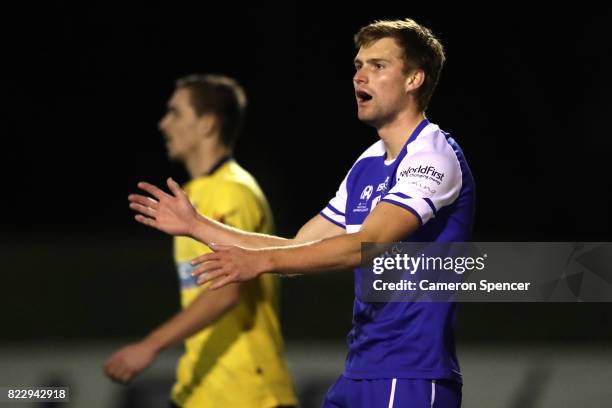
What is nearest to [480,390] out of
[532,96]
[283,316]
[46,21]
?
[283,316]

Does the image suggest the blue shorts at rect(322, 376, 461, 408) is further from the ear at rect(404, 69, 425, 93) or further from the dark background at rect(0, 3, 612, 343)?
the dark background at rect(0, 3, 612, 343)

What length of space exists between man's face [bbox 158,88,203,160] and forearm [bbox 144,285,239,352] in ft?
3.07

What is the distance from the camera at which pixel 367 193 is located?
307 cm

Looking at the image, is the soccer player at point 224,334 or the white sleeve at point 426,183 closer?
the white sleeve at point 426,183

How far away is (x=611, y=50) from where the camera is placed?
8.46 metres

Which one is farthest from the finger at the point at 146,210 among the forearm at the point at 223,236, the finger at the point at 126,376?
the finger at the point at 126,376

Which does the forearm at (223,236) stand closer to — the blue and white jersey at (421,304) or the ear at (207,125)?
the blue and white jersey at (421,304)

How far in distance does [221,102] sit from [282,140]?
13.3 feet

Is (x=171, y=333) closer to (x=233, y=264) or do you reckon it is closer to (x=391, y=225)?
(x=233, y=264)

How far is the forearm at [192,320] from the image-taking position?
3721 mm

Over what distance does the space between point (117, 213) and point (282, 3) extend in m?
2.27

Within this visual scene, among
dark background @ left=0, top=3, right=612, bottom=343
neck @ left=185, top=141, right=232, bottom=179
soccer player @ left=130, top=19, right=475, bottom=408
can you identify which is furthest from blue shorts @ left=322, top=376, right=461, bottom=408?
dark background @ left=0, top=3, right=612, bottom=343

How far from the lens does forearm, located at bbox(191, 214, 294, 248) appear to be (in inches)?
119

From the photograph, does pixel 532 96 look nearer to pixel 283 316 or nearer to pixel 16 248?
pixel 283 316
